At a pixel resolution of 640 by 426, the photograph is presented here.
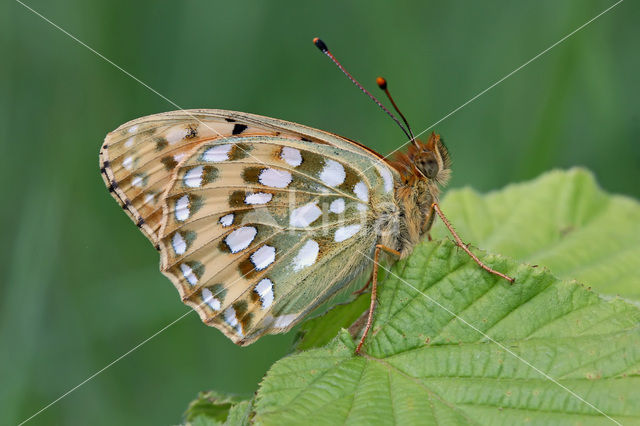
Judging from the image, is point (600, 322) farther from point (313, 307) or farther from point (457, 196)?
point (457, 196)

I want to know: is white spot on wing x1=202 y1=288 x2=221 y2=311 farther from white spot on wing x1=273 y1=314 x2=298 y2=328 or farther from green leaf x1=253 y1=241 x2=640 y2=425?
green leaf x1=253 y1=241 x2=640 y2=425

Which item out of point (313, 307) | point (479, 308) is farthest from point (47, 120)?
point (479, 308)

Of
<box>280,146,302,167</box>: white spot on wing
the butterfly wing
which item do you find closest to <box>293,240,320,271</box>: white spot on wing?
the butterfly wing

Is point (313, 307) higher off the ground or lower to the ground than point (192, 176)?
lower

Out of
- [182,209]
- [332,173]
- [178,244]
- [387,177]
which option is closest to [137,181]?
[182,209]

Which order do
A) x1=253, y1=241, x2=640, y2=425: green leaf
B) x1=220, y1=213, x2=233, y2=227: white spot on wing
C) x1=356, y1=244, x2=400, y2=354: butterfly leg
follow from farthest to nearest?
x1=220, y1=213, x2=233, y2=227: white spot on wing → x1=356, y1=244, x2=400, y2=354: butterfly leg → x1=253, y1=241, x2=640, y2=425: green leaf

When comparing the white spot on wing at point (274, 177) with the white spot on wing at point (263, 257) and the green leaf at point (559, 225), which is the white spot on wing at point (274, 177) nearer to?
the white spot on wing at point (263, 257)

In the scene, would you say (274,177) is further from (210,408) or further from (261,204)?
(210,408)
